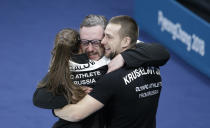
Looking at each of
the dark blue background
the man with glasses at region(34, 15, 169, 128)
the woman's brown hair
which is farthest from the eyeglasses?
the dark blue background

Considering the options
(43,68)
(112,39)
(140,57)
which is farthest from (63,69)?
(43,68)

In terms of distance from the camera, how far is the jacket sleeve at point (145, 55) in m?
3.00

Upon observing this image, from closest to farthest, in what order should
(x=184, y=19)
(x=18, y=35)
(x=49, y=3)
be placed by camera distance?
(x=184, y=19) < (x=18, y=35) < (x=49, y=3)

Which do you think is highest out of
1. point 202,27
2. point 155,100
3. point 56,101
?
point 56,101

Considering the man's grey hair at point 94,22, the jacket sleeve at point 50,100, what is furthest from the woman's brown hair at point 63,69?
the man's grey hair at point 94,22

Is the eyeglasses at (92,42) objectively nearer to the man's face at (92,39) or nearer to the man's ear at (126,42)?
the man's face at (92,39)

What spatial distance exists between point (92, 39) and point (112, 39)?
170 millimetres

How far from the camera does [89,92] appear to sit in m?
3.06

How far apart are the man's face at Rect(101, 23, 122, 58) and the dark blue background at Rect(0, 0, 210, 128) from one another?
244 cm

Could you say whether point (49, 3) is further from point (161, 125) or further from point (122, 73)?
point (122, 73)

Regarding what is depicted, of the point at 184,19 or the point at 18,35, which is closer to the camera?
the point at 184,19

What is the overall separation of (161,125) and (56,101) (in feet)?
8.32

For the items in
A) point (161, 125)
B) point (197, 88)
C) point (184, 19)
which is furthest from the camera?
point (184, 19)

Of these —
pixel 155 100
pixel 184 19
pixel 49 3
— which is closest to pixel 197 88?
pixel 184 19
